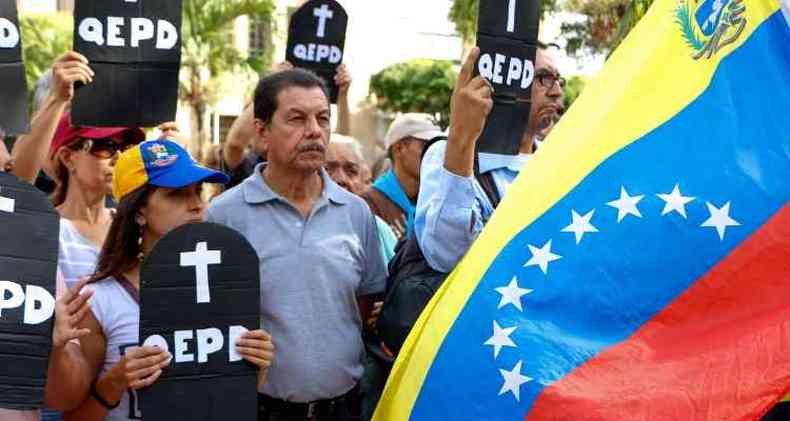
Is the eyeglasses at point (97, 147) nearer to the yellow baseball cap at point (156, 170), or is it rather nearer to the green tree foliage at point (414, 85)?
the yellow baseball cap at point (156, 170)

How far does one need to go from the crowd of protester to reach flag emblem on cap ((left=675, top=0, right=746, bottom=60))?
1.88 ft

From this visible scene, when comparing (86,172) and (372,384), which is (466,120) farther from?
(86,172)

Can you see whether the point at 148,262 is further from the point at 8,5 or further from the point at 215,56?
the point at 215,56

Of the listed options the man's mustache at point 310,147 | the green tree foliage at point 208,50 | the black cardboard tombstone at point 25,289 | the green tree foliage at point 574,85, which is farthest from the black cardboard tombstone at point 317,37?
the green tree foliage at point 574,85

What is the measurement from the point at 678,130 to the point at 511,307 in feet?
2.11

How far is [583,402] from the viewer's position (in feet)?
9.27

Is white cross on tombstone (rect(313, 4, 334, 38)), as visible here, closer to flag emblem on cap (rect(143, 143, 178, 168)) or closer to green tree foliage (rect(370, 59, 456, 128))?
flag emblem on cap (rect(143, 143, 178, 168))

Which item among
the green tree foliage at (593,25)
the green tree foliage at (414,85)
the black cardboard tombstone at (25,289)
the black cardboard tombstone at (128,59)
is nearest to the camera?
the black cardboard tombstone at (25,289)

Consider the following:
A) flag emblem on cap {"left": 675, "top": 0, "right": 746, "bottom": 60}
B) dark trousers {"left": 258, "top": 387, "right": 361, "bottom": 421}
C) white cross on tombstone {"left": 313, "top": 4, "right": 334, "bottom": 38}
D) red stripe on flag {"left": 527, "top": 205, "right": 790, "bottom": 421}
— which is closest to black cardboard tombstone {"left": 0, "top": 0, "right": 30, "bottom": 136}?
dark trousers {"left": 258, "top": 387, "right": 361, "bottom": 421}

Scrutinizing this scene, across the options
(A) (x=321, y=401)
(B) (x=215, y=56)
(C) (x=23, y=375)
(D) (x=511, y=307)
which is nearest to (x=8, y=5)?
(C) (x=23, y=375)

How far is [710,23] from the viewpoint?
3.11 m

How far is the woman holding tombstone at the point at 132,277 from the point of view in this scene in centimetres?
303

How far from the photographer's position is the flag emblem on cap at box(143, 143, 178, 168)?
3439 mm

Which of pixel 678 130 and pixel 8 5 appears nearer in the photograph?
pixel 678 130
